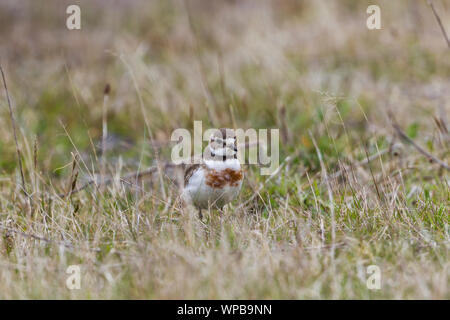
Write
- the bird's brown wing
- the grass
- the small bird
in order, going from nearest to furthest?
the grass < the small bird < the bird's brown wing

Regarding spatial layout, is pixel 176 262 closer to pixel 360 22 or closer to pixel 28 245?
pixel 28 245

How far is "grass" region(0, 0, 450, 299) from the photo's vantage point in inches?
124

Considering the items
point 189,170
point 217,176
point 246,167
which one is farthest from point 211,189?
point 246,167

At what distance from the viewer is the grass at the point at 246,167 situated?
314 centimetres

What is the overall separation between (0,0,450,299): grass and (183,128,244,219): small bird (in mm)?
168

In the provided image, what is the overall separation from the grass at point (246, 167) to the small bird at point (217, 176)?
0.17 metres

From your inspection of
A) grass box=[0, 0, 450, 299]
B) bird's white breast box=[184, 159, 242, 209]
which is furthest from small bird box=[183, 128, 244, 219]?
grass box=[0, 0, 450, 299]

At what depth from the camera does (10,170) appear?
552 centimetres

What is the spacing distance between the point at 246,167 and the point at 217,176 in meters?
1.08

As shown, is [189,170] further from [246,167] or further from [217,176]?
[246,167]

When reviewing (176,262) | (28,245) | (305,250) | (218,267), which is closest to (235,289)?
(218,267)

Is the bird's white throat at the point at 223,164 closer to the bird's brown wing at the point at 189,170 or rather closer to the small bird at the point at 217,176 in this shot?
the small bird at the point at 217,176

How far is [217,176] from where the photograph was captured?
157 inches

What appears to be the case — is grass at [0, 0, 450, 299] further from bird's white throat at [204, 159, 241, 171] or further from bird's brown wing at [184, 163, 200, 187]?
bird's white throat at [204, 159, 241, 171]
